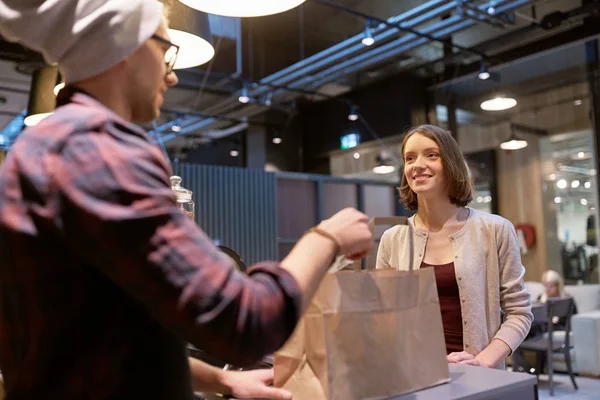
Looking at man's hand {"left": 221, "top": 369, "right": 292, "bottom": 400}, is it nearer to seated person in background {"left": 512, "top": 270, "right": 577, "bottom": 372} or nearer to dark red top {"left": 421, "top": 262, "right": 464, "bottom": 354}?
dark red top {"left": 421, "top": 262, "right": 464, "bottom": 354}

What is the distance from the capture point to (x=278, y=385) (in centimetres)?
100

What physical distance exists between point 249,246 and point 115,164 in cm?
621

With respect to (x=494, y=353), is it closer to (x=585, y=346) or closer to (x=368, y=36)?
(x=368, y=36)

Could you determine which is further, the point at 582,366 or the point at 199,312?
the point at 582,366

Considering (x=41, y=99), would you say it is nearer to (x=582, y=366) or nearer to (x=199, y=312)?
(x=199, y=312)

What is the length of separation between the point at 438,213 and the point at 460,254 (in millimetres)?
178

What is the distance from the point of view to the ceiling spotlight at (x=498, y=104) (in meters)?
7.41

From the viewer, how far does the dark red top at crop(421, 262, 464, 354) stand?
176cm

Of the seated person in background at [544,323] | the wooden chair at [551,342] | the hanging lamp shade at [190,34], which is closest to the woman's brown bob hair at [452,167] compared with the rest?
the hanging lamp shade at [190,34]

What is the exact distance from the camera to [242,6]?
1.85 meters

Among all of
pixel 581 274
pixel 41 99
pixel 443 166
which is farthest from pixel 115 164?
pixel 581 274

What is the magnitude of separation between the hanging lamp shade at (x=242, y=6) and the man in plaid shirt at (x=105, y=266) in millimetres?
1102

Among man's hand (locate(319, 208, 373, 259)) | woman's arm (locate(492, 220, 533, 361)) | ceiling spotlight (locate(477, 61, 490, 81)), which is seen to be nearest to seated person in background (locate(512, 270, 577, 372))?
ceiling spotlight (locate(477, 61, 490, 81))

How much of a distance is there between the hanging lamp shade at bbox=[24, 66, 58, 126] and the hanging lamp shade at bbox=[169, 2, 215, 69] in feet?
5.30
